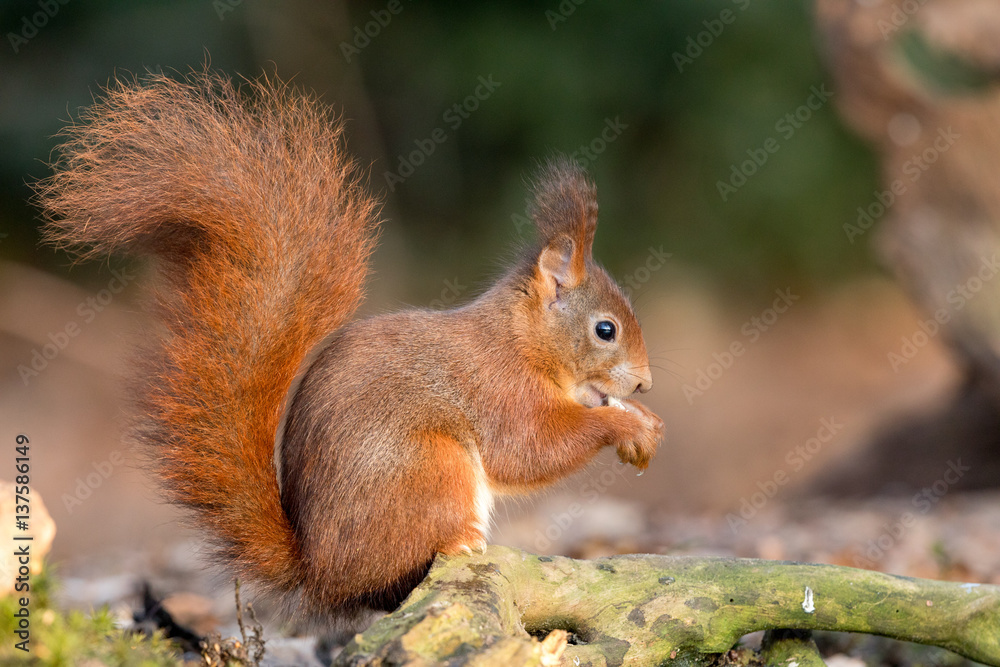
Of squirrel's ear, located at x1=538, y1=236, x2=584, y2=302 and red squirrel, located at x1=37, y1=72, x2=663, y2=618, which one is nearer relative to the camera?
red squirrel, located at x1=37, y1=72, x2=663, y2=618

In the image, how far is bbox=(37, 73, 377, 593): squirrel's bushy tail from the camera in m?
1.73

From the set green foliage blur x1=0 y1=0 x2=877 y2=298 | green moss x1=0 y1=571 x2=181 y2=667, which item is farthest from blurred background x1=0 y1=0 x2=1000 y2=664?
green moss x1=0 y1=571 x2=181 y2=667

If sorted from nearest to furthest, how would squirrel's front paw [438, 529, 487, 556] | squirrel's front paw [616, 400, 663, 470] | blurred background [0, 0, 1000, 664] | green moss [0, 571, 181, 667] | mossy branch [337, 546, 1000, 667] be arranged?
green moss [0, 571, 181, 667] → mossy branch [337, 546, 1000, 667] → squirrel's front paw [438, 529, 487, 556] → squirrel's front paw [616, 400, 663, 470] → blurred background [0, 0, 1000, 664]

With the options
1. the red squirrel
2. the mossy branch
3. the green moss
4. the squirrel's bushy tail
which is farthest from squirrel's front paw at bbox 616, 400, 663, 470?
the green moss

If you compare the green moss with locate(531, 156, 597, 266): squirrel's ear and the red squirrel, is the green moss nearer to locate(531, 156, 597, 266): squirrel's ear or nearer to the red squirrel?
the red squirrel

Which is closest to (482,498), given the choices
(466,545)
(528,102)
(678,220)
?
(466,545)

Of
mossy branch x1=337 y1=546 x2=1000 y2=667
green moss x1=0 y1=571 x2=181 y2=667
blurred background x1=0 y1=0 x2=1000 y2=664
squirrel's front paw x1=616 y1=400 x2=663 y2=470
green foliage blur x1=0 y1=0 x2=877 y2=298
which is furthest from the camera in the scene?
green foliage blur x1=0 y1=0 x2=877 y2=298

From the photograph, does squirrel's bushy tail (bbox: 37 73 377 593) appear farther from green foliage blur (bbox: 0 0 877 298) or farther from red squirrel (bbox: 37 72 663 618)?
green foliage blur (bbox: 0 0 877 298)

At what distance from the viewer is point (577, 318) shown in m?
2.24

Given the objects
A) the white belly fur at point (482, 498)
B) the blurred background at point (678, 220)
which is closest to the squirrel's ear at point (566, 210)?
the white belly fur at point (482, 498)

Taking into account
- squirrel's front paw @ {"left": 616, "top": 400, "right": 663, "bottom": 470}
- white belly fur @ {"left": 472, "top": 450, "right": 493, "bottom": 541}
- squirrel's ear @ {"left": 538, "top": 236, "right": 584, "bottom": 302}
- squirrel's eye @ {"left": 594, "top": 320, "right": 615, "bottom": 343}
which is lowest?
white belly fur @ {"left": 472, "top": 450, "right": 493, "bottom": 541}

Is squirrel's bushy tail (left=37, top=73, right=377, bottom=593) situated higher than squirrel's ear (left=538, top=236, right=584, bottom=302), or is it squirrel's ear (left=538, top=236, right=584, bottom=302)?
squirrel's ear (left=538, top=236, right=584, bottom=302)

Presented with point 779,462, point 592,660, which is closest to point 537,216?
point 592,660

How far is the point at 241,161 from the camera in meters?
1.83
